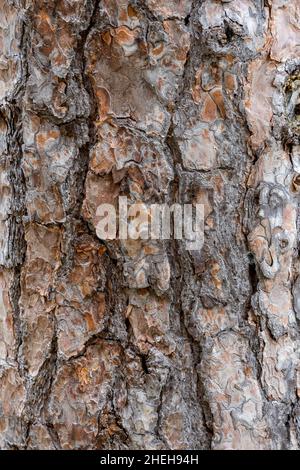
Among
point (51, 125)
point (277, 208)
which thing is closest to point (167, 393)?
point (277, 208)

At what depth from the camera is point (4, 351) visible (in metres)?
1.23

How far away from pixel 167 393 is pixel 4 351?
35 centimetres

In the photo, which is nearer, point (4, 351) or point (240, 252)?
point (240, 252)

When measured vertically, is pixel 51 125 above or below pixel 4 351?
above

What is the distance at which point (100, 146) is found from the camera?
111 centimetres

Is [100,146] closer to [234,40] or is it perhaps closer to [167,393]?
[234,40]

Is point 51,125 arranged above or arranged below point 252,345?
above

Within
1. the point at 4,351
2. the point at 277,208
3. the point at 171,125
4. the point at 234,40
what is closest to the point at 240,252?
the point at 277,208

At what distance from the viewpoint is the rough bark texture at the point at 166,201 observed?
1100mm

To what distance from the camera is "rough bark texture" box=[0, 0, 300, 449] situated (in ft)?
3.61

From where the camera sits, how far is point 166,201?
1113 millimetres

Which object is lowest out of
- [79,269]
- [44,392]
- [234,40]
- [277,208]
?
[44,392]
